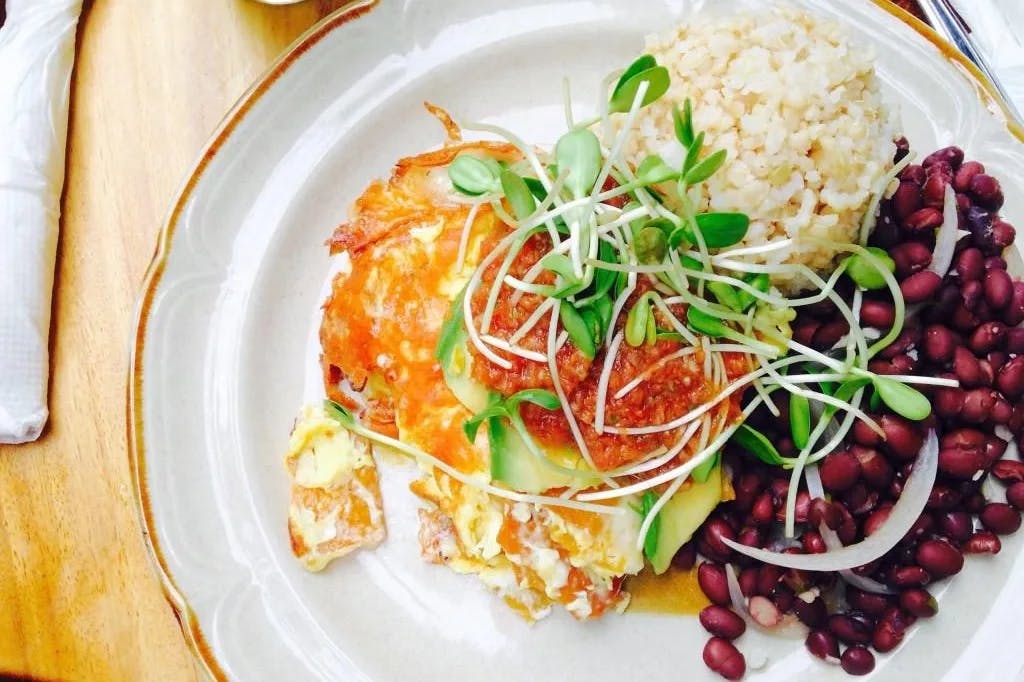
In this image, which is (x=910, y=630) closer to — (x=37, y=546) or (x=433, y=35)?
(x=433, y=35)

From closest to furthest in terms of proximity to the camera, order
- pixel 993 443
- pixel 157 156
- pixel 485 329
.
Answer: pixel 485 329 < pixel 993 443 < pixel 157 156

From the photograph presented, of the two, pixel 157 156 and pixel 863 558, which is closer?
pixel 863 558

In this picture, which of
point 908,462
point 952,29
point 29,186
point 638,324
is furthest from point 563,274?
point 29,186

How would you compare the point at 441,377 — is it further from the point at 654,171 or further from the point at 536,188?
the point at 654,171

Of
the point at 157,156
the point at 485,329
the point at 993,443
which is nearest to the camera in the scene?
the point at 485,329

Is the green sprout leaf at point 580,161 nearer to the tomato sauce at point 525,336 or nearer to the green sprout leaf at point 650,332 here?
the tomato sauce at point 525,336

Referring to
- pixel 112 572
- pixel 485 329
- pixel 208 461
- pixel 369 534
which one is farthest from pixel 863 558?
pixel 112 572
